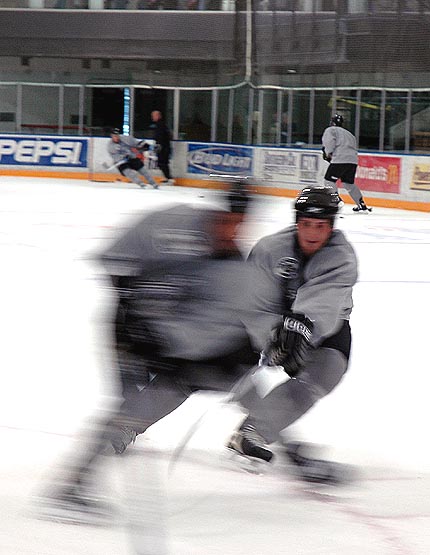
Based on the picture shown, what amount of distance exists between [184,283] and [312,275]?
2.43 feet

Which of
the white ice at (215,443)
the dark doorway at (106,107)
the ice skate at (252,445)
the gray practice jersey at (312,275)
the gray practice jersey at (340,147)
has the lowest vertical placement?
Answer: the white ice at (215,443)

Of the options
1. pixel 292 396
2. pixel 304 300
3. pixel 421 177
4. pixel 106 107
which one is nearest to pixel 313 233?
pixel 304 300

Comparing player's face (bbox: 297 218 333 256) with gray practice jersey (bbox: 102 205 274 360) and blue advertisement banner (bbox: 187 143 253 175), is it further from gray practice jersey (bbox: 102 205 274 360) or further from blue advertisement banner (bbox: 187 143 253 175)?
blue advertisement banner (bbox: 187 143 253 175)

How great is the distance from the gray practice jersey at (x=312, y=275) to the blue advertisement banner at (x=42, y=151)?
18.2 m

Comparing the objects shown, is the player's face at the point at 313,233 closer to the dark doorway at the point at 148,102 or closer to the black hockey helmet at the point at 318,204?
the black hockey helmet at the point at 318,204

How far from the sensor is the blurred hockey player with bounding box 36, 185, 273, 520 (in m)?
2.28

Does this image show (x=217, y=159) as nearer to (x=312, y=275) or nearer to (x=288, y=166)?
(x=288, y=166)

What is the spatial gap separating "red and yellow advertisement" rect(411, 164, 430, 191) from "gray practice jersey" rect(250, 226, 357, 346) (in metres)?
12.1

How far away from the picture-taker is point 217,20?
24.8m

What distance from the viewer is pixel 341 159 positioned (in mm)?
13938

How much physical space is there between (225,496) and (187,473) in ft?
0.58

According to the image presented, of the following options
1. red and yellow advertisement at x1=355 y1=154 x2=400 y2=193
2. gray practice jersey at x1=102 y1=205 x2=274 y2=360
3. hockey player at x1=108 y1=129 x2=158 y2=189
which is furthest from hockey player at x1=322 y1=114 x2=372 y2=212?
gray practice jersey at x1=102 y1=205 x2=274 y2=360

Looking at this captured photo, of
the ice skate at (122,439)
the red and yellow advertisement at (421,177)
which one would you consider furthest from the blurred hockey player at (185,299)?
the red and yellow advertisement at (421,177)

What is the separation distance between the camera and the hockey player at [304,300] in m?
2.87
